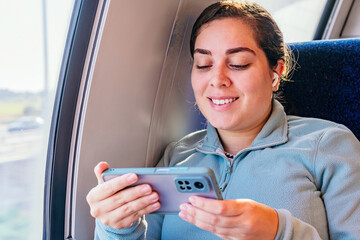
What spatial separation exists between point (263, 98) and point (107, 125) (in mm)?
532

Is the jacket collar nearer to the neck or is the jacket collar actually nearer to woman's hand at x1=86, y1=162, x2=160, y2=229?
the neck

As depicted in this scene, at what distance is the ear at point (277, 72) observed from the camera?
1257 millimetres

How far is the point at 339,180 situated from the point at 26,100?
956 mm

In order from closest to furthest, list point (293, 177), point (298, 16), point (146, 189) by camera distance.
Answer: point (146, 189), point (293, 177), point (298, 16)

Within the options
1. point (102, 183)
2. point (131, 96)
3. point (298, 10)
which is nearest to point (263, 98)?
point (131, 96)

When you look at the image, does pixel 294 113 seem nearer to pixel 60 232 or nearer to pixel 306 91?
pixel 306 91

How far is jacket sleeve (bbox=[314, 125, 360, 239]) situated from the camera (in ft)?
3.22

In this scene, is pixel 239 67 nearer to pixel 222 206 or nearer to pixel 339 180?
pixel 339 180

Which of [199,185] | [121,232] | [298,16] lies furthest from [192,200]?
[298,16]

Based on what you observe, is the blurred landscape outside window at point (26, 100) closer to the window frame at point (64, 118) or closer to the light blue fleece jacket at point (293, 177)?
the window frame at point (64, 118)

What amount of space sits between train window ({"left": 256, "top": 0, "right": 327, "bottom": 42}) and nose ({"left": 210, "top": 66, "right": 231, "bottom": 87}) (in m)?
1.12

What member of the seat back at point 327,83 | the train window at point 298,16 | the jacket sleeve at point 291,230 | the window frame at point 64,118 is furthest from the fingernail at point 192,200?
the train window at point 298,16

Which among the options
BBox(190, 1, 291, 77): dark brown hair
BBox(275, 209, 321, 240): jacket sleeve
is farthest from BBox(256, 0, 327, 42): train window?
BBox(275, 209, 321, 240): jacket sleeve

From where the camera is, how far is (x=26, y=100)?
3.60ft
